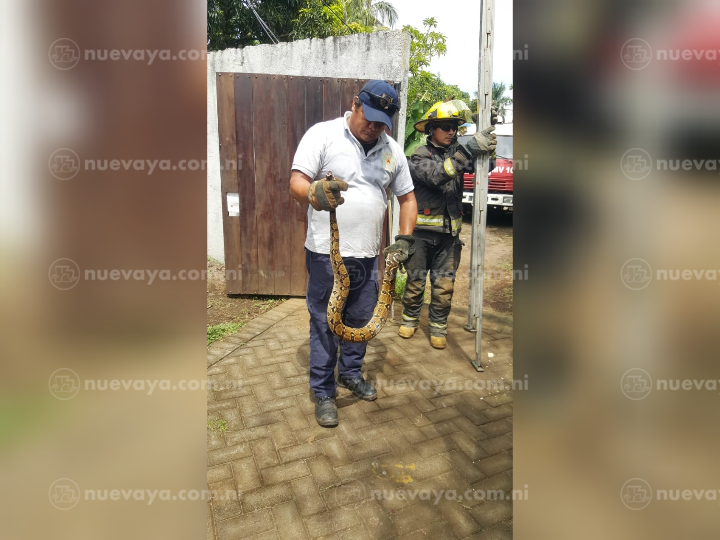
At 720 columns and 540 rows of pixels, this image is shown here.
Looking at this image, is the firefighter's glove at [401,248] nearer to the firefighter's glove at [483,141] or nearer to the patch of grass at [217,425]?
the firefighter's glove at [483,141]

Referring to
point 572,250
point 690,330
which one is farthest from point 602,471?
point 572,250

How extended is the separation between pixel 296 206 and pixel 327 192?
3529mm

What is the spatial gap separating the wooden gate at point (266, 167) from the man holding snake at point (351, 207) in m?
2.48

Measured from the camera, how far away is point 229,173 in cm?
576

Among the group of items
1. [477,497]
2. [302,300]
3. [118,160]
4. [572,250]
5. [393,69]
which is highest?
[393,69]

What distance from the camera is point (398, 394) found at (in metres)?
3.60

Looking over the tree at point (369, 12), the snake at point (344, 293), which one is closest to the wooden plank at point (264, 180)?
the snake at point (344, 293)

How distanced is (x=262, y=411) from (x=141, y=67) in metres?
2.91

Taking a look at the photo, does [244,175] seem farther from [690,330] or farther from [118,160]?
[690,330]

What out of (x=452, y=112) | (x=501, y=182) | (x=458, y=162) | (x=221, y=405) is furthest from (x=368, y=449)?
(x=501, y=182)

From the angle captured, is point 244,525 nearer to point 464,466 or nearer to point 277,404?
point 277,404

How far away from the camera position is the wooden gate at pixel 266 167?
5.54m

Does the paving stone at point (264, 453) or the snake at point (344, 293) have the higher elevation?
the snake at point (344, 293)

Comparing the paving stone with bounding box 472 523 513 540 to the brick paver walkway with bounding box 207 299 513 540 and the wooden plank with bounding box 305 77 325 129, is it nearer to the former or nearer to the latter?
the brick paver walkway with bounding box 207 299 513 540
